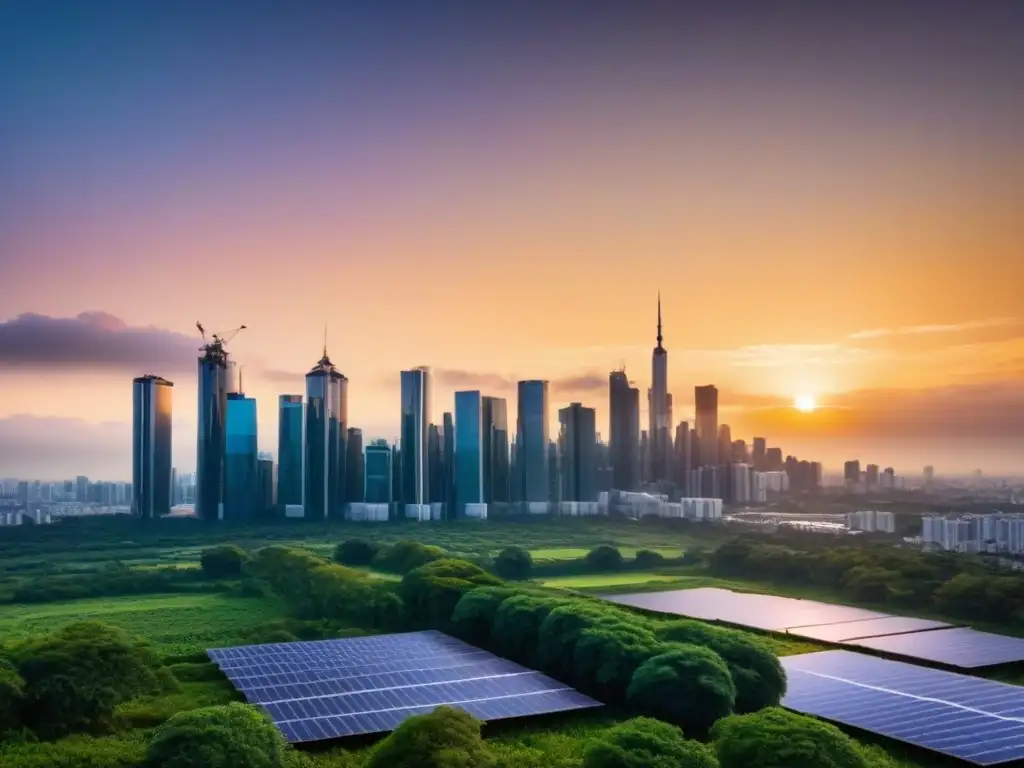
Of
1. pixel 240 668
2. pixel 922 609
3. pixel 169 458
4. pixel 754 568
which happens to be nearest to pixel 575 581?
pixel 754 568

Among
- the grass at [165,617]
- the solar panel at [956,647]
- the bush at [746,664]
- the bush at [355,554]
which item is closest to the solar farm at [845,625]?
the solar panel at [956,647]

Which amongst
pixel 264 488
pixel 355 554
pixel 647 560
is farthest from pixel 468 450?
pixel 355 554

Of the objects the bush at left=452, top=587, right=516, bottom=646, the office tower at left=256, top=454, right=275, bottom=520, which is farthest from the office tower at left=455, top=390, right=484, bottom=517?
the bush at left=452, top=587, right=516, bottom=646

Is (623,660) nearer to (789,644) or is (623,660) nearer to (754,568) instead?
(789,644)

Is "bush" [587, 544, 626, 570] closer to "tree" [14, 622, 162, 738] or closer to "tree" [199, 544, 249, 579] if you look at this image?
"tree" [199, 544, 249, 579]

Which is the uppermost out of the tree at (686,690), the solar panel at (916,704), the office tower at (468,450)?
the office tower at (468,450)

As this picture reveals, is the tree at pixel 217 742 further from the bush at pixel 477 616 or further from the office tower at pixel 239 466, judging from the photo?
the office tower at pixel 239 466
